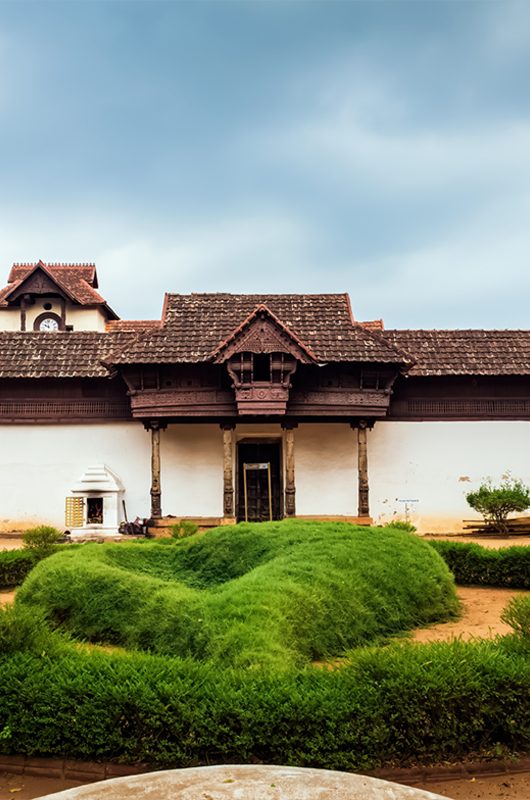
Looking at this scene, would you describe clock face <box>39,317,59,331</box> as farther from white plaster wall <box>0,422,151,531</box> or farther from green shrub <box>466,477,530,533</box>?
green shrub <box>466,477,530,533</box>

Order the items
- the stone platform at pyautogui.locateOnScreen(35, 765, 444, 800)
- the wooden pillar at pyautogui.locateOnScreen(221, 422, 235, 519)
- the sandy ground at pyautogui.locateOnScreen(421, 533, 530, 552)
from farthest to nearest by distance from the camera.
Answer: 1. the wooden pillar at pyautogui.locateOnScreen(221, 422, 235, 519)
2. the sandy ground at pyautogui.locateOnScreen(421, 533, 530, 552)
3. the stone platform at pyautogui.locateOnScreen(35, 765, 444, 800)

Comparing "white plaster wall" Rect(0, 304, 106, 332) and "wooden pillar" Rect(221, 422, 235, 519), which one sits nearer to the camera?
"wooden pillar" Rect(221, 422, 235, 519)

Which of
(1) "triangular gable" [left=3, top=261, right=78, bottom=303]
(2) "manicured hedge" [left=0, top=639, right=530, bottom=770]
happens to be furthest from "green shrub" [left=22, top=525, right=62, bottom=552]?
(1) "triangular gable" [left=3, top=261, right=78, bottom=303]

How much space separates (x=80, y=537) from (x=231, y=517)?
3.18m

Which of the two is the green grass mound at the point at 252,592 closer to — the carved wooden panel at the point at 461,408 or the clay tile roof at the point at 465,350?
the carved wooden panel at the point at 461,408

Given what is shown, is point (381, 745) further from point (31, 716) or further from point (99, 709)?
point (31, 716)

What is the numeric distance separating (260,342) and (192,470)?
372 cm

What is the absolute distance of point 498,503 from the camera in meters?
15.7

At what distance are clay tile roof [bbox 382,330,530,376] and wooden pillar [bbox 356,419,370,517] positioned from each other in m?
1.79

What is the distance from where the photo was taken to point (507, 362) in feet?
57.4

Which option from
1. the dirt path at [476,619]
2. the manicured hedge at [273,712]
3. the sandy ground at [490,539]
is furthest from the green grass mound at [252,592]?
the sandy ground at [490,539]

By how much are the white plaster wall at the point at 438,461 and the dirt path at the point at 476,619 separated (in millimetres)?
6758

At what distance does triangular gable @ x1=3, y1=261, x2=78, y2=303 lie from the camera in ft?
96.6

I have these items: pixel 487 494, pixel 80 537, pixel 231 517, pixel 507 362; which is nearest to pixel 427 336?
pixel 507 362
